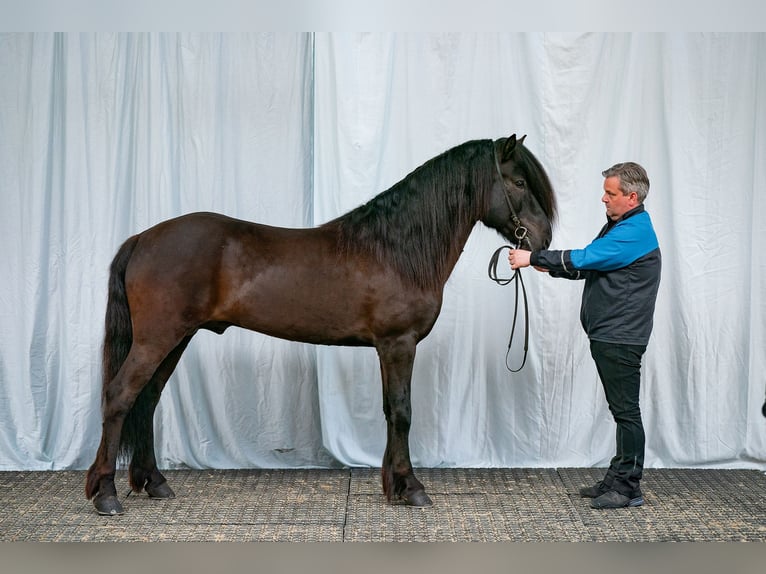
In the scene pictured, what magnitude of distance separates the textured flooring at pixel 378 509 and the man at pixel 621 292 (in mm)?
252

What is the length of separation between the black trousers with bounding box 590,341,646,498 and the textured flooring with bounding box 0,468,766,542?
0.16 meters

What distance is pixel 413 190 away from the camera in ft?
12.8

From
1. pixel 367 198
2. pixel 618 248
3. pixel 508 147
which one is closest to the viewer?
pixel 618 248

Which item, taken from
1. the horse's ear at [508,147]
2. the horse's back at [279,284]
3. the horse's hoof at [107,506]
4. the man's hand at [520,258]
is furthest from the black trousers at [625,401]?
the horse's hoof at [107,506]

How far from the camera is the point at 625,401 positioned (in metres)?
3.86

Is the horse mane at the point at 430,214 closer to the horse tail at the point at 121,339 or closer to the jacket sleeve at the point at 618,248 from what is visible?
the jacket sleeve at the point at 618,248

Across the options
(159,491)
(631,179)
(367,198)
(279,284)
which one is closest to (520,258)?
(631,179)

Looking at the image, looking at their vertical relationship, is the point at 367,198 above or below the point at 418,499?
above

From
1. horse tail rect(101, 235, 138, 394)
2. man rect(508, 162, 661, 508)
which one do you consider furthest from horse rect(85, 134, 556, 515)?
man rect(508, 162, 661, 508)

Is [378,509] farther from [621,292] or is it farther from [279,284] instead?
[621,292]

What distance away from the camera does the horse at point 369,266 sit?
152 inches

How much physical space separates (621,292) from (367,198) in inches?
59.2
